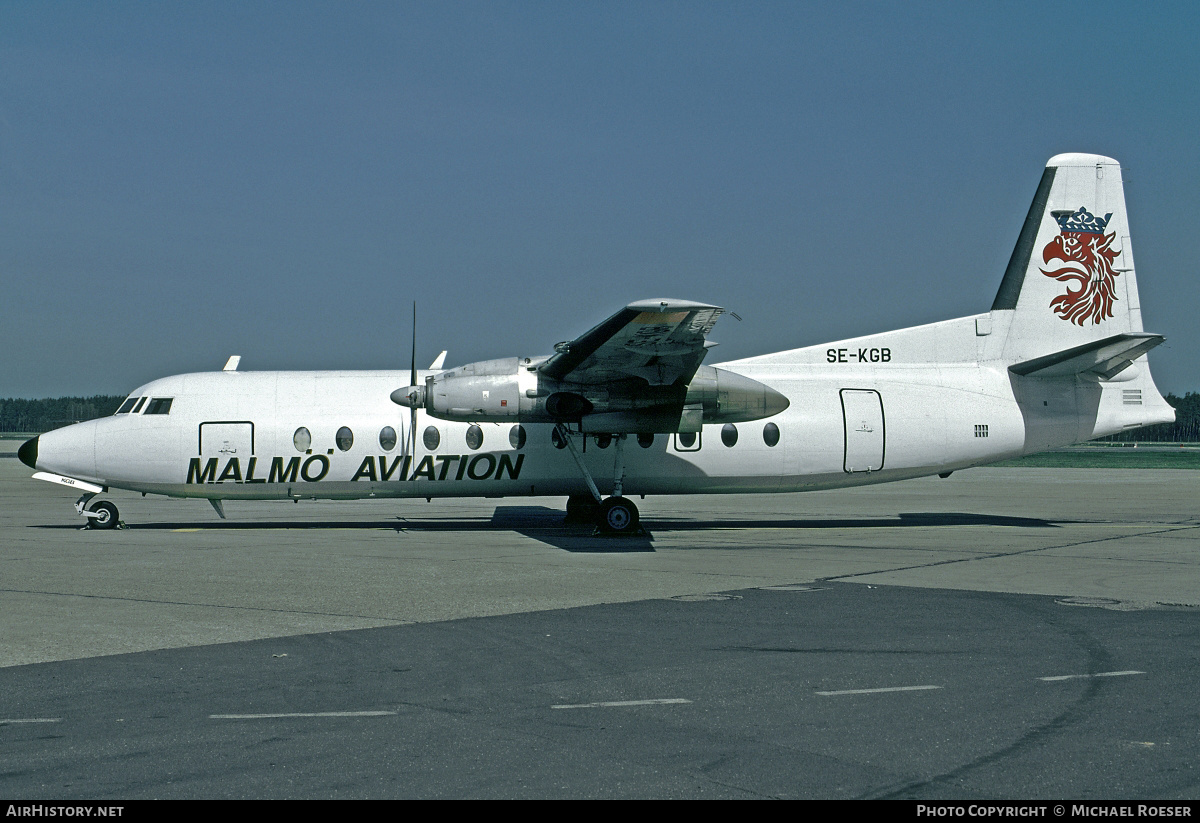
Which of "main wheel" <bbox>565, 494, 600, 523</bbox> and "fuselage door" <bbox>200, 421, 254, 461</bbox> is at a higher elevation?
"fuselage door" <bbox>200, 421, 254, 461</bbox>

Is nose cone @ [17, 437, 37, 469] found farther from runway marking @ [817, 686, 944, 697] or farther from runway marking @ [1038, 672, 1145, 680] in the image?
runway marking @ [1038, 672, 1145, 680]

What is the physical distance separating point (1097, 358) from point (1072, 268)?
2.53 metres

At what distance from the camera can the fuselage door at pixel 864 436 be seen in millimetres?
20531

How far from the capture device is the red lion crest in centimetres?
2142

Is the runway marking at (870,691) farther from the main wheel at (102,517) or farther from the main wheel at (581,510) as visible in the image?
the main wheel at (102,517)

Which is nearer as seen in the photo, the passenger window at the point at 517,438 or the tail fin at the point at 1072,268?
the passenger window at the point at 517,438

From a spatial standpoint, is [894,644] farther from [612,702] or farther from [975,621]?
[612,702]

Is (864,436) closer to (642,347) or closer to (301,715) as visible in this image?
(642,347)

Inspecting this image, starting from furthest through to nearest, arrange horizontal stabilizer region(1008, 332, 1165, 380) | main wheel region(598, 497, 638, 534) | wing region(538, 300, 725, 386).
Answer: main wheel region(598, 497, 638, 534) → horizontal stabilizer region(1008, 332, 1165, 380) → wing region(538, 300, 725, 386)

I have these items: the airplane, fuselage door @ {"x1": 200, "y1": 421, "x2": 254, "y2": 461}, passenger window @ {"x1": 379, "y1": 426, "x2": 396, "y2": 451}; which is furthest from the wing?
fuselage door @ {"x1": 200, "y1": 421, "x2": 254, "y2": 461}

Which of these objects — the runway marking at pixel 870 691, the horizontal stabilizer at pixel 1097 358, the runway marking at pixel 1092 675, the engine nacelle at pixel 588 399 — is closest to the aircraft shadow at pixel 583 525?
the engine nacelle at pixel 588 399

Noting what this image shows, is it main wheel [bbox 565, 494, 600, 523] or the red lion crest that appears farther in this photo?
main wheel [bbox 565, 494, 600, 523]

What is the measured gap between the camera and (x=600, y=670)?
759cm

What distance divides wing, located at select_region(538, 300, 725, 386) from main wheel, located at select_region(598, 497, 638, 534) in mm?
2371
